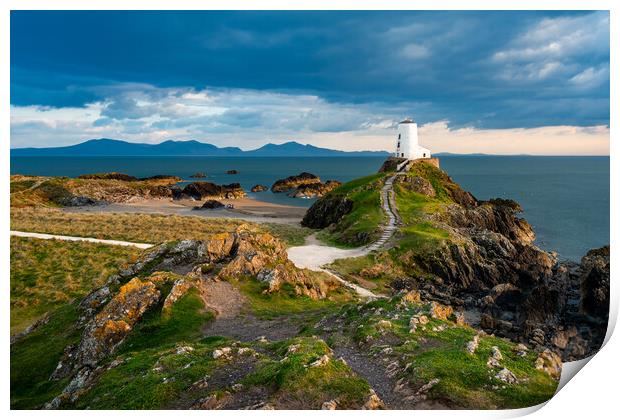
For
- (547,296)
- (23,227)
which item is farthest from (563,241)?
(23,227)

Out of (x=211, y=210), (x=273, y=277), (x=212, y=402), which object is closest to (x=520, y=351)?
(x=212, y=402)

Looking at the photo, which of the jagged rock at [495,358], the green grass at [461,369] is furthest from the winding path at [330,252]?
the jagged rock at [495,358]

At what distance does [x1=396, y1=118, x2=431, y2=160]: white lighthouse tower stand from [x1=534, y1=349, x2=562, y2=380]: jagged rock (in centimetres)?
6753

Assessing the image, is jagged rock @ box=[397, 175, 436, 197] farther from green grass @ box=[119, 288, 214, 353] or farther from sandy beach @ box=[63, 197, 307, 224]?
green grass @ box=[119, 288, 214, 353]

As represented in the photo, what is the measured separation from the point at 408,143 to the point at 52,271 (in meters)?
63.7

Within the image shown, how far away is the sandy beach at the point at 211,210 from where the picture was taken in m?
84.4

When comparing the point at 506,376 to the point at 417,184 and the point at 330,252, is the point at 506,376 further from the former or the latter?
the point at 417,184

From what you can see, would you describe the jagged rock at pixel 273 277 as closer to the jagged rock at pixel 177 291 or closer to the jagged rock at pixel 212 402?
the jagged rock at pixel 177 291

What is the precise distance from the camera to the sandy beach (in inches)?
3322

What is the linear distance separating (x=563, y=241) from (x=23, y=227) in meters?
72.8

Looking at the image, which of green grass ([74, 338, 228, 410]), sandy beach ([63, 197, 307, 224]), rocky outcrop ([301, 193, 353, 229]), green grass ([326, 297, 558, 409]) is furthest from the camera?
sandy beach ([63, 197, 307, 224])

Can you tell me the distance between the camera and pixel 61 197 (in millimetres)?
94625

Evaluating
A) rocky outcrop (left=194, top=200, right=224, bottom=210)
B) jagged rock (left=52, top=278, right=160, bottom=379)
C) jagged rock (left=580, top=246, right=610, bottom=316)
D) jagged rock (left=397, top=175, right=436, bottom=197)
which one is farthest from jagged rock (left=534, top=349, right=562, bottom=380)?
rocky outcrop (left=194, top=200, right=224, bottom=210)

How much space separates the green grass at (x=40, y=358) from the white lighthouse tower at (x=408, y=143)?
2656 inches
